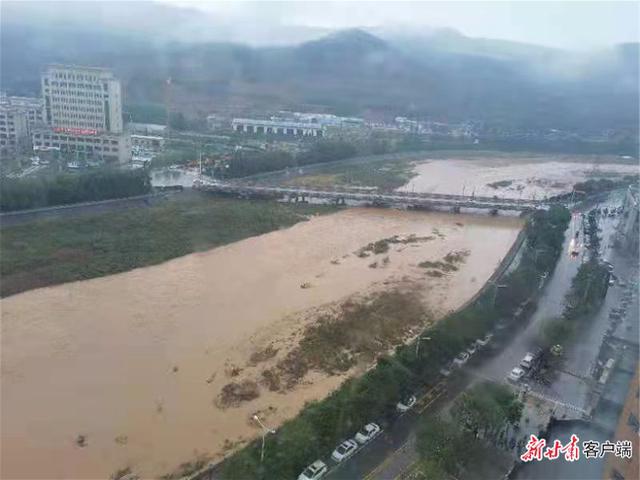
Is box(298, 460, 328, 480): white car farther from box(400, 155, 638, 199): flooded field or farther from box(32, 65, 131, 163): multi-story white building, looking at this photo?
box(32, 65, 131, 163): multi-story white building

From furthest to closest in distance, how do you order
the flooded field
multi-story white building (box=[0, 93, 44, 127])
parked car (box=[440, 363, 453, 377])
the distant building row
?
the distant building row
multi-story white building (box=[0, 93, 44, 127])
the flooded field
parked car (box=[440, 363, 453, 377])

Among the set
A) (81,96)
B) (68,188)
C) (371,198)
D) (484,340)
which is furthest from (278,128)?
(484,340)

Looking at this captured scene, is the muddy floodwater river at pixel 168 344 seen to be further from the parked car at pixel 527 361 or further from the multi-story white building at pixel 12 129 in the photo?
the multi-story white building at pixel 12 129

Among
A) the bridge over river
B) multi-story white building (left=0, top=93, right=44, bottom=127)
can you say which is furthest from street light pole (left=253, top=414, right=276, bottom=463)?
multi-story white building (left=0, top=93, right=44, bottom=127)

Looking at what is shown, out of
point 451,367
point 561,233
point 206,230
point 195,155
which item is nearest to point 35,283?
point 206,230

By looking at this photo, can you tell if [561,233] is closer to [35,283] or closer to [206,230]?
[206,230]

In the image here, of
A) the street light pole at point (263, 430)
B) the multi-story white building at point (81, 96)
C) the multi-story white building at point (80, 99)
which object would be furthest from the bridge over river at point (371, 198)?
the street light pole at point (263, 430)

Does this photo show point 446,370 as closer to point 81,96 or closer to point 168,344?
point 168,344
